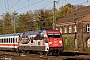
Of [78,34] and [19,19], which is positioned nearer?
[78,34]

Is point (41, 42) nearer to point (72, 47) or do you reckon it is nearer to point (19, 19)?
point (72, 47)

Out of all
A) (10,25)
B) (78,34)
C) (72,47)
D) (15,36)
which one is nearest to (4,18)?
(10,25)

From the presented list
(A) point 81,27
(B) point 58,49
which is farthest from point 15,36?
(A) point 81,27

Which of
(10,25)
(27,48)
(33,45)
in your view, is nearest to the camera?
(33,45)

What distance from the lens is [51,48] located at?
29.1m

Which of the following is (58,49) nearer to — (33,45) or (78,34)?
(33,45)

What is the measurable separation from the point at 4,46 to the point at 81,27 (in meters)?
21.1

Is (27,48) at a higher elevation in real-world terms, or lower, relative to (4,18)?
lower

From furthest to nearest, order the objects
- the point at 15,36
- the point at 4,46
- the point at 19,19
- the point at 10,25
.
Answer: the point at 19,19
the point at 10,25
the point at 4,46
the point at 15,36

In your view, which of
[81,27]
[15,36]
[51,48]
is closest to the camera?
[51,48]

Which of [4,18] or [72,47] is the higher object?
[4,18]

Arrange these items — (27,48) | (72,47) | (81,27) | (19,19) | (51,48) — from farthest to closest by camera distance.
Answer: (19,19) < (81,27) < (72,47) < (27,48) < (51,48)

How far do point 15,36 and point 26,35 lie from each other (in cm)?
567

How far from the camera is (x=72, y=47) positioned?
162 feet
